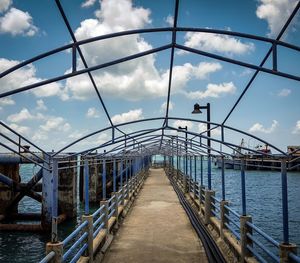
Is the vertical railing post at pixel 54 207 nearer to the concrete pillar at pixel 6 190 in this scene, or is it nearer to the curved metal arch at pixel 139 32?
the curved metal arch at pixel 139 32

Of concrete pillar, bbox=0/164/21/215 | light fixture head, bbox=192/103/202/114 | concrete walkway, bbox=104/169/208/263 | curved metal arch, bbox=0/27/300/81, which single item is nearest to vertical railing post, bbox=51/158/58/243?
curved metal arch, bbox=0/27/300/81

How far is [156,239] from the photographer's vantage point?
411 inches

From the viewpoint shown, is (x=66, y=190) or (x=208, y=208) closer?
(x=208, y=208)

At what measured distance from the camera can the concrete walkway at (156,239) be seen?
8703mm

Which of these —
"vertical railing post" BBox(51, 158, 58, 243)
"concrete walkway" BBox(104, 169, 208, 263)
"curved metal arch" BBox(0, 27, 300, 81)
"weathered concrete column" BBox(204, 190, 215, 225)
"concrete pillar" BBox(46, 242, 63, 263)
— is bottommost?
"concrete walkway" BBox(104, 169, 208, 263)

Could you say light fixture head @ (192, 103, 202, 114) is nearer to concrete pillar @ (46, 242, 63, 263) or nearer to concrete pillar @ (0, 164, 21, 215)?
concrete pillar @ (46, 242, 63, 263)

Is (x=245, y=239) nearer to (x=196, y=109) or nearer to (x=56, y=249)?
(x=56, y=249)

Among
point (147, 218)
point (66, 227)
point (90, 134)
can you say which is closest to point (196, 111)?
point (147, 218)

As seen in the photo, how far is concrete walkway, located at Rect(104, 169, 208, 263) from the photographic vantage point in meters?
8.70

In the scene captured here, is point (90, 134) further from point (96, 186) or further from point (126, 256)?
point (96, 186)

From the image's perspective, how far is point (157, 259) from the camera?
27.9 ft

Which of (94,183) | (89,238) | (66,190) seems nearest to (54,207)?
(89,238)

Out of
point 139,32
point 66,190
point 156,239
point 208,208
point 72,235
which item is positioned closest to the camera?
point 139,32

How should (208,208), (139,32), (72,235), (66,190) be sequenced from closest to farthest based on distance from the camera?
(139,32), (72,235), (208,208), (66,190)
